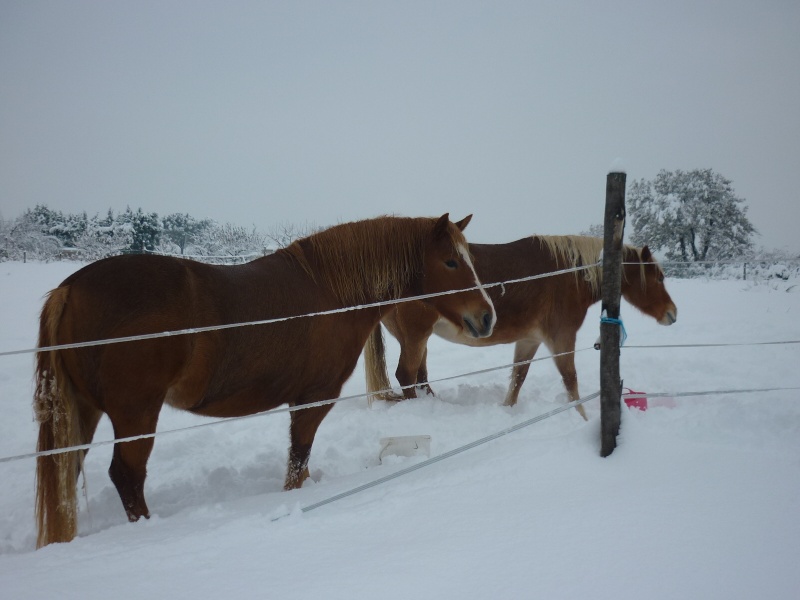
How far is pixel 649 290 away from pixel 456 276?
3.32 m

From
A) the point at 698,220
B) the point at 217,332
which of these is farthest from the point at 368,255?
the point at 698,220

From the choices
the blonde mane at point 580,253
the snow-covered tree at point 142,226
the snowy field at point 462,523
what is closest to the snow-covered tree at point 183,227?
the snow-covered tree at point 142,226

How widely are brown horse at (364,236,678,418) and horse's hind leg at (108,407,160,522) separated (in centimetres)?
274

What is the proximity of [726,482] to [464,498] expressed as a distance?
1292mm

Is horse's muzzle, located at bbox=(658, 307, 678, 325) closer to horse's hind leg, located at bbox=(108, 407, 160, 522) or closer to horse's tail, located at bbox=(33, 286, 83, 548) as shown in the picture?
horse's hind leg, located at bbox=(108, 407, 160, 522)

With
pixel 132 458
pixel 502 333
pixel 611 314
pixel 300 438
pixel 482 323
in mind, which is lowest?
pixel 300 438

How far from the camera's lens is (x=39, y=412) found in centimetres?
227

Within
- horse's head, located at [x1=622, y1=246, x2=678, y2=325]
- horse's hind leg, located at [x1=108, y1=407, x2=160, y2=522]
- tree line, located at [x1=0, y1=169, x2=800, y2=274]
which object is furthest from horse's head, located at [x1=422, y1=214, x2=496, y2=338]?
tree line, located at [x1=0, y1=169, x2=800, y2=274]

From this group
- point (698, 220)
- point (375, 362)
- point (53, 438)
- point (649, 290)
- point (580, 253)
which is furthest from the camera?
point (698, 220)

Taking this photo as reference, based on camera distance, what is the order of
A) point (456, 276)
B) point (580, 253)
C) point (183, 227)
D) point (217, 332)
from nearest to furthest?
1. point (217, 332)
2. point (456, 276)
3. point (580, 253)
4. point (183, 227)

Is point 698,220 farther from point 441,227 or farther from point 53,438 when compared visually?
point 53,438

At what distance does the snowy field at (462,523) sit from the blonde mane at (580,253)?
5.46 ft

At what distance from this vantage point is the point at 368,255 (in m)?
3.32

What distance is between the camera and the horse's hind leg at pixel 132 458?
7.72 feet
